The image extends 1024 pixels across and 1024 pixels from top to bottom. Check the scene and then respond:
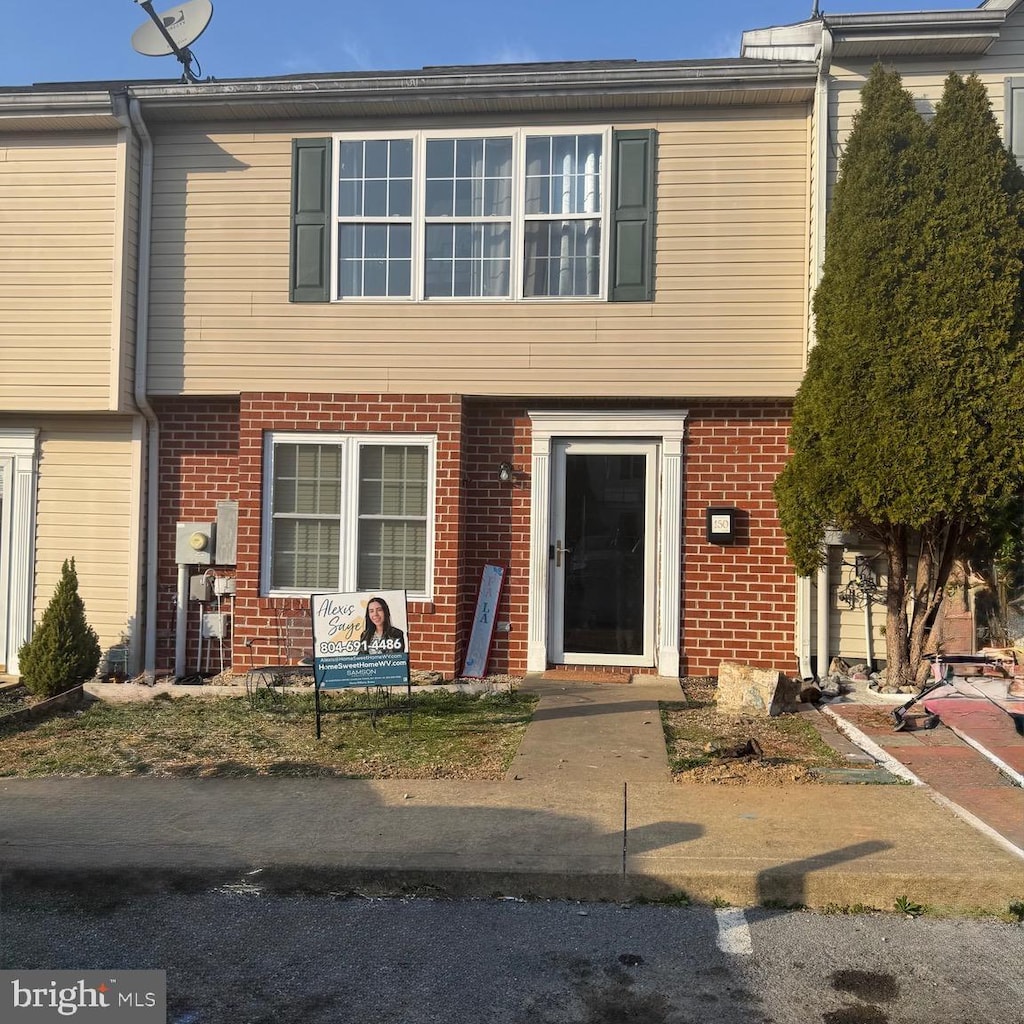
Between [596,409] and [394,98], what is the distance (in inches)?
132

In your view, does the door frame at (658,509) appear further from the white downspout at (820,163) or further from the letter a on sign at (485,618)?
the white downspout at (820,163)

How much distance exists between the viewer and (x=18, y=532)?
9.09 m

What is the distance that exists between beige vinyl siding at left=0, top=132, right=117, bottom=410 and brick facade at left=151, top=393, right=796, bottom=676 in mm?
1644

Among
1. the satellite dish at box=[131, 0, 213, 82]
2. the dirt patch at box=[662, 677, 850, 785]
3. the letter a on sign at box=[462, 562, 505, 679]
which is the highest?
the satellite dish at box=[131, 0, 213, 82]

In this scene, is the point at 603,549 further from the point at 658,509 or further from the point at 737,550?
the point at 737,550

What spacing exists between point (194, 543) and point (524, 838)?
5456 millimetres

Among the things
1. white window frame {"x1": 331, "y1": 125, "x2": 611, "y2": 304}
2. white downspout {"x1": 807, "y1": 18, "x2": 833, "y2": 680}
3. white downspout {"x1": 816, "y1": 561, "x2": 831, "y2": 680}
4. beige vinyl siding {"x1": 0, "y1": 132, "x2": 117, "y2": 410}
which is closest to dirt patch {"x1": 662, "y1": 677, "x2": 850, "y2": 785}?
white downspout {"x1": 816, "y1": 561, "x2": 831, "y2": 680}

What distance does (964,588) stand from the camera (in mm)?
7730

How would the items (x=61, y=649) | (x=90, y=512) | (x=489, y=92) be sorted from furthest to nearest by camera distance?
(x=90, y=512) → (x=489, y=92) → (x=61, y=649)

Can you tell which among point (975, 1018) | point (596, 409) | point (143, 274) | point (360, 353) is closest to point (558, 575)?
point (596, 409)

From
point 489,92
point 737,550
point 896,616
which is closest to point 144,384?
point 489,92

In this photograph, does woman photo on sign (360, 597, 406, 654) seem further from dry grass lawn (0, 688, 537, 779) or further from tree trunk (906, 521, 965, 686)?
tree trunk (906, 521, 965, 686)

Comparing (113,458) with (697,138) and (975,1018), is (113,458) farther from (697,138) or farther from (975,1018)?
(975,1018)

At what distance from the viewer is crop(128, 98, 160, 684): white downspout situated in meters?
8.67
